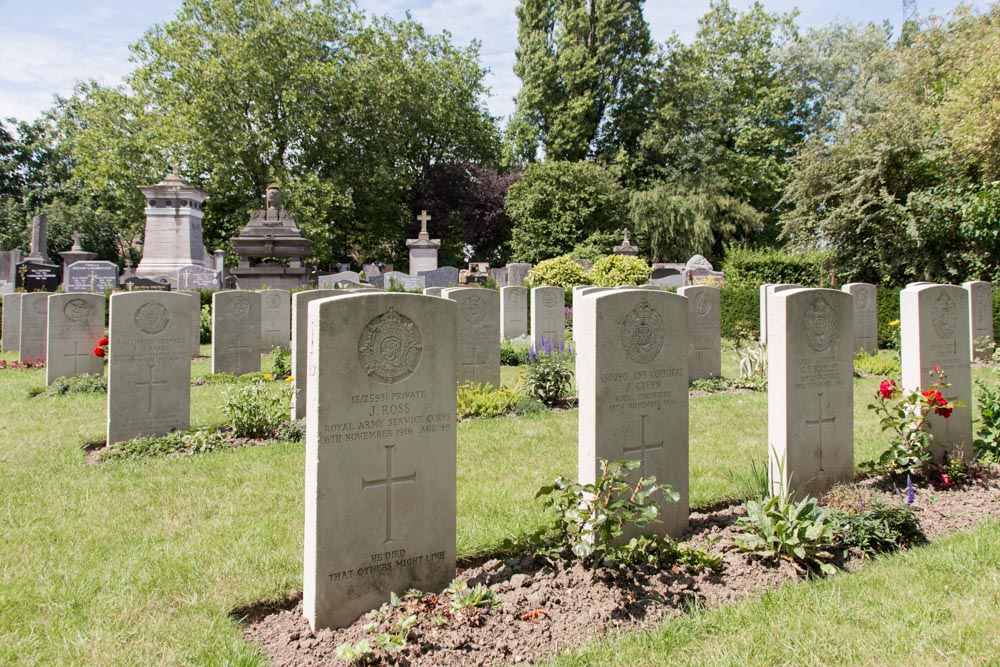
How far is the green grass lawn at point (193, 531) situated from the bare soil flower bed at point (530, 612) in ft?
0.48

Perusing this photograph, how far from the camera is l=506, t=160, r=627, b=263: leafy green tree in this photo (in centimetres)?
3020

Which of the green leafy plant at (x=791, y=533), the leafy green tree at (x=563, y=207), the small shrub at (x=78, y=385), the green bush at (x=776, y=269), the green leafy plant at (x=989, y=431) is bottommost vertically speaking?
the green leafy plant at (x=791, y=533)

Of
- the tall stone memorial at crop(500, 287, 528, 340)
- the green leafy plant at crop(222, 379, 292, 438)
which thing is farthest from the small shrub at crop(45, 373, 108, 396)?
the tall stone memorial at crop(500, 287, 528, 340)

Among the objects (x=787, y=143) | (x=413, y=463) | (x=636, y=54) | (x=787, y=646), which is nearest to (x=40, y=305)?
(x=413, y=463)

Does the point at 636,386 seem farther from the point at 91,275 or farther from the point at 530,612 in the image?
the point at 91,275

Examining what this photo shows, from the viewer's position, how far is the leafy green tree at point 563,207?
3020 cm

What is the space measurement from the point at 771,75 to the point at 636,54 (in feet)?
22.7

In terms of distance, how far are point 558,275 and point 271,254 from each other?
9.03m

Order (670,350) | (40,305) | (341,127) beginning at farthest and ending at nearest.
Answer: (341,127) → (40,305) → (670,350)

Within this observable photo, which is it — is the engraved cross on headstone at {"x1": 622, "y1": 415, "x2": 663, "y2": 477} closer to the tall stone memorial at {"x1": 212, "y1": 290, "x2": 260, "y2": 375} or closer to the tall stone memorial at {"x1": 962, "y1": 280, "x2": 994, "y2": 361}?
the tall stone memorial at {"x1": 212, "y1": 290, "x2": 260, "y2": 375}

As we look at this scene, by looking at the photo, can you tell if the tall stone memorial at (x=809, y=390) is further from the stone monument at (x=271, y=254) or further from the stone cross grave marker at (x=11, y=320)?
the stone monument at (x=271, y=254)

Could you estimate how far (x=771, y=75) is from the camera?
32938 mm

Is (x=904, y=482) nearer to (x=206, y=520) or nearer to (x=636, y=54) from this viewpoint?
(x=206, y=520)

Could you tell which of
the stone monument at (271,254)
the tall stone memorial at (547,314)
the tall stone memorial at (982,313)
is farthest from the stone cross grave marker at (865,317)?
the stone monument at (271,254)
